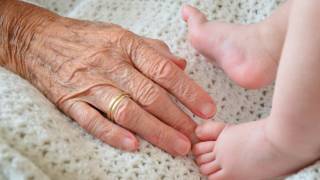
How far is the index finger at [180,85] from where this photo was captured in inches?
39.0

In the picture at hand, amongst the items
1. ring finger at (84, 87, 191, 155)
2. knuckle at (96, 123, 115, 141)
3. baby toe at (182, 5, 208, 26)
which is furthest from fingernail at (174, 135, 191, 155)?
baby toe at (182, 5, 208, 26)

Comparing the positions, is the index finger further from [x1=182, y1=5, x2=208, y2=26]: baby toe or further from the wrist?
the wrist

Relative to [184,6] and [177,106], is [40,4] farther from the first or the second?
[177,106]

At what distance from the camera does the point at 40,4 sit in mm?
1315

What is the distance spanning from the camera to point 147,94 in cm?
98

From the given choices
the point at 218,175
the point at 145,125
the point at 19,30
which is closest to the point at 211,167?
the point at 218,175

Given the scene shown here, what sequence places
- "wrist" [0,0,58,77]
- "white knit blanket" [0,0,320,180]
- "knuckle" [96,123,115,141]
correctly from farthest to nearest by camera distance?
1. "wrist" [0,0,58,77]
2. "knuckle" [96,123,115,141]
3. "white knit blanket" [0,0,320,180]

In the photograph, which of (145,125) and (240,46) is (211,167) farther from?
(240,46)

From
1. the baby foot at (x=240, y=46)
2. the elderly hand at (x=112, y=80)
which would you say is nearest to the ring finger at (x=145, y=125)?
the elderly hand at (x=112, y=80)

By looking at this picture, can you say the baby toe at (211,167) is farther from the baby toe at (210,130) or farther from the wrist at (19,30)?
the wrist at (19,30)

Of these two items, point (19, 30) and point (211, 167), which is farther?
point (19, 30)

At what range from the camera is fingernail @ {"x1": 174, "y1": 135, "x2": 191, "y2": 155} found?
938mm

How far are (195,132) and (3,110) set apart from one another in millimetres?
324

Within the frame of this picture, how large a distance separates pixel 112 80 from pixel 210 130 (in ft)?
0.62
